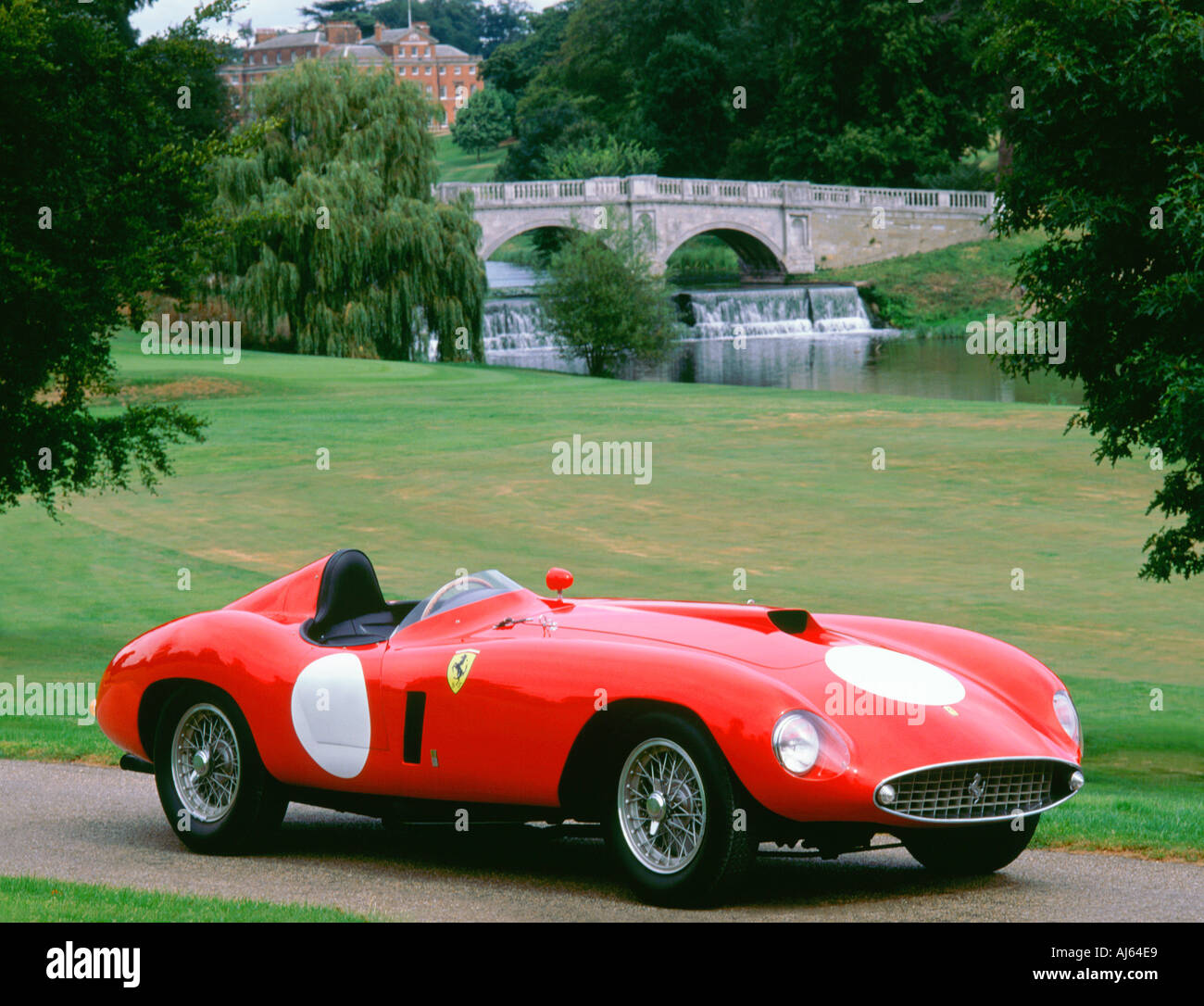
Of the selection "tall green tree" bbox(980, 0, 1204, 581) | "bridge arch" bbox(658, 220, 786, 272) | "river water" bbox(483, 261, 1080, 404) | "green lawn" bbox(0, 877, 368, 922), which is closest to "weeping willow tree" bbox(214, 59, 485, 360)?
"river water" bbox(483, 261, 1080, 404)

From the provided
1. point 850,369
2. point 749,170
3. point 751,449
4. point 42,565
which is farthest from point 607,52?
point 42,565

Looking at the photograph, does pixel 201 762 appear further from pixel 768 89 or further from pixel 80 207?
pixel 768 89

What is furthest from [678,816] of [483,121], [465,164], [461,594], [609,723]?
[465,164]

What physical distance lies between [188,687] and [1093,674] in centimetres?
936

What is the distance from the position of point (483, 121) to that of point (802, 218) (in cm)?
9504

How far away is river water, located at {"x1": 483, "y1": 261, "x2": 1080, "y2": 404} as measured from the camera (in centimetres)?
5456

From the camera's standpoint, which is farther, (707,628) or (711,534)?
(711,534)

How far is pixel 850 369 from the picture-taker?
196 feet

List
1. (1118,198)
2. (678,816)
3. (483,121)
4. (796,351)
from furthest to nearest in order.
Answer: (483,121) → (796,351) → (1118,198) → (678,816)

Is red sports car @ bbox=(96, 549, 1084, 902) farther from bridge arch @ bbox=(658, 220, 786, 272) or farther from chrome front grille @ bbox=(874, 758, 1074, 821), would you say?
bridge arch @ bbox=(658, 220, 786, 272)

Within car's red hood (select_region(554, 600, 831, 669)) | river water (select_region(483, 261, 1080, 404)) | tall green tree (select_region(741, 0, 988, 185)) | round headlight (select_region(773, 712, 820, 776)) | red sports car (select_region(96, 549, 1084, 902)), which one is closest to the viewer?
round headlight (select_region(773, 712, 820, 776))

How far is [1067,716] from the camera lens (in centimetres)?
702

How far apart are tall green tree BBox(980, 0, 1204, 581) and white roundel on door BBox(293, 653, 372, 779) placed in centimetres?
652

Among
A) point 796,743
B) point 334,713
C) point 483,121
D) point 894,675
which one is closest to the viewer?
point 796,743
